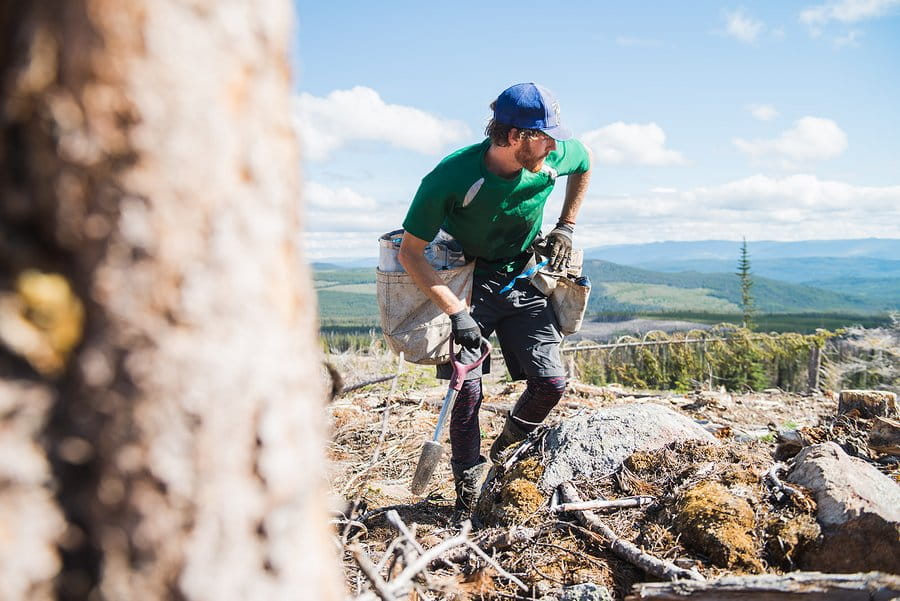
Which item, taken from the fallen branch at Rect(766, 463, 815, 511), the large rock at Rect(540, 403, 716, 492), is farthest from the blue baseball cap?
the fallen branch at Rect(766, 463, 815, 511)

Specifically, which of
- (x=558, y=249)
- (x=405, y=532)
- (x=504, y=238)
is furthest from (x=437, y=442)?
(x=405, y=532)

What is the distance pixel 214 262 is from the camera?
88cm

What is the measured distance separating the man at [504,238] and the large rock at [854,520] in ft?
4.87

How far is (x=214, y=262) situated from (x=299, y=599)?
547 millimetres

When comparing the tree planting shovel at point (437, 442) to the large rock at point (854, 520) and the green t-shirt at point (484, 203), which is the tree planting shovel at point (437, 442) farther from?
the large rock at point (854, 520)

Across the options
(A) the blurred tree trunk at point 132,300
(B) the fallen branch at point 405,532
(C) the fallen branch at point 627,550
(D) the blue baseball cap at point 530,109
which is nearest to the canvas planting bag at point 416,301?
(D) the blue baseball cap at point 530,109

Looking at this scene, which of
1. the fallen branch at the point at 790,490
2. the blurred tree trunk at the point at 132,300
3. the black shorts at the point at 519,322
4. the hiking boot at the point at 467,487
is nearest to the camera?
the blurred tree trunk at the point at 132,300

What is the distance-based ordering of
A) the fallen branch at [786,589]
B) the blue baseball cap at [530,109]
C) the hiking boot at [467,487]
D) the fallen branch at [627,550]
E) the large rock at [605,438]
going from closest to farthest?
the fallen branch at [786,589] → the fallen branch at [627,550] → the blue baseball cap at [530,109] → the large rock at [605,438] → the hiking boot at [467,487]

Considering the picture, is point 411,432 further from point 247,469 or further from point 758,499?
point 247,469

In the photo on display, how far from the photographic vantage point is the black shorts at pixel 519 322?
3.75 m

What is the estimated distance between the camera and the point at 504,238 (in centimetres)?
360

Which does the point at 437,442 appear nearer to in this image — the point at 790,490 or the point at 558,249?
the point at 558,249

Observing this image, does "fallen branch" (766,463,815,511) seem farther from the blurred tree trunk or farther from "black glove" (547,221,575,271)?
the blurred tree trunk

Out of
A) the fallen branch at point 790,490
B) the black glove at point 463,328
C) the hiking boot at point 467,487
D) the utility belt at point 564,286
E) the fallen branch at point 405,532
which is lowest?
the hiking boot at point 467,487
